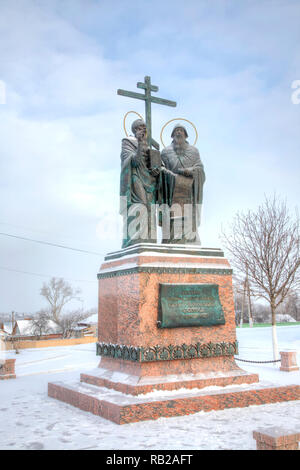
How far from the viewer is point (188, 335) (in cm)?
590

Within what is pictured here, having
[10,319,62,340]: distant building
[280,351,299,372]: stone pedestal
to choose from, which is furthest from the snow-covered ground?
[10,319,62,340]: distant building

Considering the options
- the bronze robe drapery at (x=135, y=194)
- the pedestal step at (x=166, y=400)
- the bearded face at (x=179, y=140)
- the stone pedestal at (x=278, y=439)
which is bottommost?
the pedestal step at (x=166, y=400)

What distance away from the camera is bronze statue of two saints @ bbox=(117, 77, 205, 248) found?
23.0 ft

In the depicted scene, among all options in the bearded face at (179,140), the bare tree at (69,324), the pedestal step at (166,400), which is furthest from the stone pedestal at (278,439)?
the bare tree at (69,324)

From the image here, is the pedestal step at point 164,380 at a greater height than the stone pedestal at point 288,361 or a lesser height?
greater

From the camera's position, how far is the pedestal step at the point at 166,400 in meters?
4.76

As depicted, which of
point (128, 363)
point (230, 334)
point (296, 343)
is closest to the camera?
point (128, 363)

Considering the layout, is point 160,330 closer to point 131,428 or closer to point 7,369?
point 131,428

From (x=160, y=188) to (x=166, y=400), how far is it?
371cm

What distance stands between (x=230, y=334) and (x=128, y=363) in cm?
164

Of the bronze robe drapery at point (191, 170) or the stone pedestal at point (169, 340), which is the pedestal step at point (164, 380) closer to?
the stone pedestal at point (169, 340)

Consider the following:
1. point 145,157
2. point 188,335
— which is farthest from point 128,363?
point 145,157
